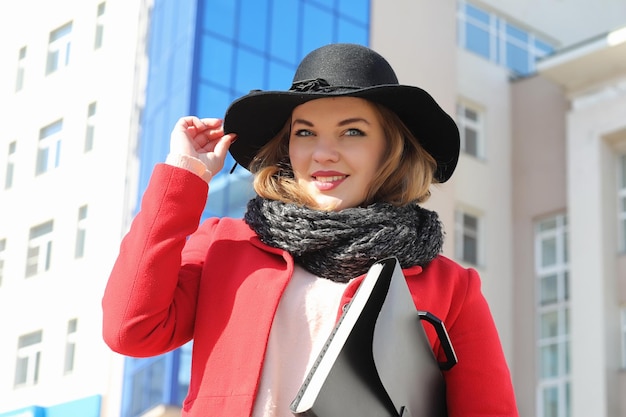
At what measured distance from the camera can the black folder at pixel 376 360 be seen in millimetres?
1889

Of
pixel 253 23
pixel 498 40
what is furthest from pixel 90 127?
pixel 498 40

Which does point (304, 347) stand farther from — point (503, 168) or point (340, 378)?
point (503, 168)

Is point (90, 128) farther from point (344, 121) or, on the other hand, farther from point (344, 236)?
point (344, 236)

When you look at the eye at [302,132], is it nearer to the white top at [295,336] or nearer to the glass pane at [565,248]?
the white top at [295,336]

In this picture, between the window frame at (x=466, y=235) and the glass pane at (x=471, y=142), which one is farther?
the glass pane at (x=471, y=142)

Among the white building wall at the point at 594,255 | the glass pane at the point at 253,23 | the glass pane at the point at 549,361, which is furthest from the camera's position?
the glass pane at the point at 549,361

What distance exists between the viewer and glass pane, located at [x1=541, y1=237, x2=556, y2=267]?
703 inches

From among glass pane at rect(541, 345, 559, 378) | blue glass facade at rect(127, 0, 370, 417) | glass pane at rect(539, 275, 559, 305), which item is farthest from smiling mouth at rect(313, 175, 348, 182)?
glass pane at rect(539, 275, 559, 305)

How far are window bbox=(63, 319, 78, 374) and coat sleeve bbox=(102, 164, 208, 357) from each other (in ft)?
4.71

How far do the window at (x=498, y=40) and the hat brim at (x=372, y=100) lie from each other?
16.0 m

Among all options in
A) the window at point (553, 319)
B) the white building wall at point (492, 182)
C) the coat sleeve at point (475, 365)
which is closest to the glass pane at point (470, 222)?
the white building wall at point (492, 182)

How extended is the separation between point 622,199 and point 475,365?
49.8 ft

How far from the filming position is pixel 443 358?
232 cm

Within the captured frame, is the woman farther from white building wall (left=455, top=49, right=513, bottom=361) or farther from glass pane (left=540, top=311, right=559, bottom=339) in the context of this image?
glass pane (left=540, top=311, right=559, bottom=339)
